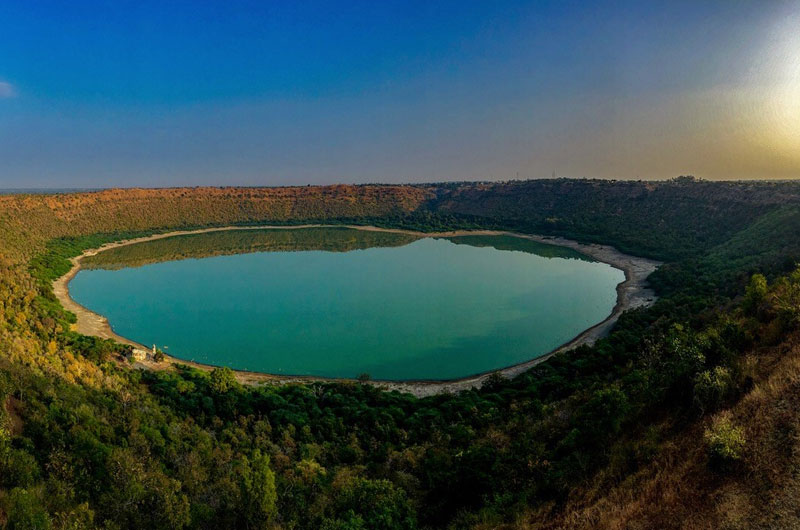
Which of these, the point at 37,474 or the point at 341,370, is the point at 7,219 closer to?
the point at 341,370

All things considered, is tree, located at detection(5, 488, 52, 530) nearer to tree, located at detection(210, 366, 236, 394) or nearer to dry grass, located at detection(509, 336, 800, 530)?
dry grass, located at detection(509, 336, 800, 530)

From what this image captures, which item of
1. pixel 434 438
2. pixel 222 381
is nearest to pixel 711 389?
pixel 434 438

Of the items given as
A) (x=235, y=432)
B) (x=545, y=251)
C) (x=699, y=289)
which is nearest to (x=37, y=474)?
(x=235, y=432)

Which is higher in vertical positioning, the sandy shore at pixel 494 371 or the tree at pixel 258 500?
the tree at pixel 258 500

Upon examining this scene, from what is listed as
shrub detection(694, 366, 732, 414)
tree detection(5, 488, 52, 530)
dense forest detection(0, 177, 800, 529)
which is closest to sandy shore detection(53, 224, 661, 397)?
dense forest detection(0, 177, 800, 529)

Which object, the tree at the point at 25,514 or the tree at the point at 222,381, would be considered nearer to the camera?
the tree at the point at 25,514

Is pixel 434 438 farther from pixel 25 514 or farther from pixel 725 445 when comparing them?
pixel 25 514

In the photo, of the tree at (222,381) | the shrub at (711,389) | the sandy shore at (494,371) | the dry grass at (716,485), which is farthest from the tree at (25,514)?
the sandy shore at (494,371)

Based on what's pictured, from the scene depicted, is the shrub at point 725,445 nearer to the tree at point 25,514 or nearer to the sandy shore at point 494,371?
the tree at point 25,514
